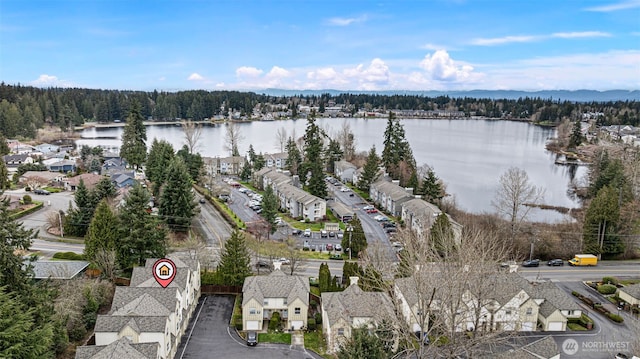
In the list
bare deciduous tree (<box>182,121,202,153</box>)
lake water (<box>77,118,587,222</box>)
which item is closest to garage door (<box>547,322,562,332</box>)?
lake water (<box>77,118,587,222</box>)

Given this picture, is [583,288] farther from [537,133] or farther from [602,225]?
[537,133]

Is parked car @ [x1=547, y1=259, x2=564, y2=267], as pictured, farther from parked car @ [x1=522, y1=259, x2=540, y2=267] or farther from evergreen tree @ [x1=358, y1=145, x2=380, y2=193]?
evergreen tree @ [x1=358, y1=145, x2=380, y2=193]

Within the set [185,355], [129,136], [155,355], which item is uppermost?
[129,136]

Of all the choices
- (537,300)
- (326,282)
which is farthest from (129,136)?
(537,300)

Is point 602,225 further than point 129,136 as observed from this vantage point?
No

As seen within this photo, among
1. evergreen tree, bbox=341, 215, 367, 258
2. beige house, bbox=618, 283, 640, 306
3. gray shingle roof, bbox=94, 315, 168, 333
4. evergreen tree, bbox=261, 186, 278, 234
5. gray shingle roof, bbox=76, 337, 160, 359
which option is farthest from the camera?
evergreen tree, bbox=261, 186, 278, 234

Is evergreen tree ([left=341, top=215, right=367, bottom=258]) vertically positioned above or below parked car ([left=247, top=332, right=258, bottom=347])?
above
